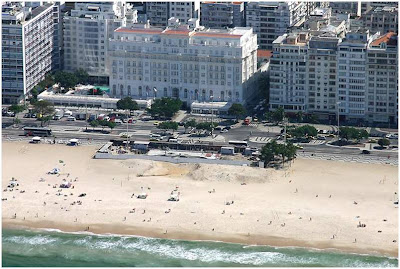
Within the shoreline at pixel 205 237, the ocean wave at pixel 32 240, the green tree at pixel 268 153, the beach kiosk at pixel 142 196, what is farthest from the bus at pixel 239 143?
the ocean wave at pixel 32 240

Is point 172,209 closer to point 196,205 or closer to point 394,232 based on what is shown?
point 196,205

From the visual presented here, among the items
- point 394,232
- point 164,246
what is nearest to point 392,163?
point 394,232

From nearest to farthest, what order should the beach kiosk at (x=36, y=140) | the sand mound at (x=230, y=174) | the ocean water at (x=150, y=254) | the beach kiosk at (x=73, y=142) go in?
the ocean water at (x=150, y=254)
the sand mound at (x=230, y=174)
the beach kiosk at (x=73, y=142)
the beach kiosk at (x=36, y=140)

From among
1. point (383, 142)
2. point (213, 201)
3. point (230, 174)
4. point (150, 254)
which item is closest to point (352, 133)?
point (383, 142)

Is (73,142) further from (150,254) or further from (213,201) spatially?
(150,254)

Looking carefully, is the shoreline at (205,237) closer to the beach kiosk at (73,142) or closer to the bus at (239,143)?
the beach kiosk at (73,142)
